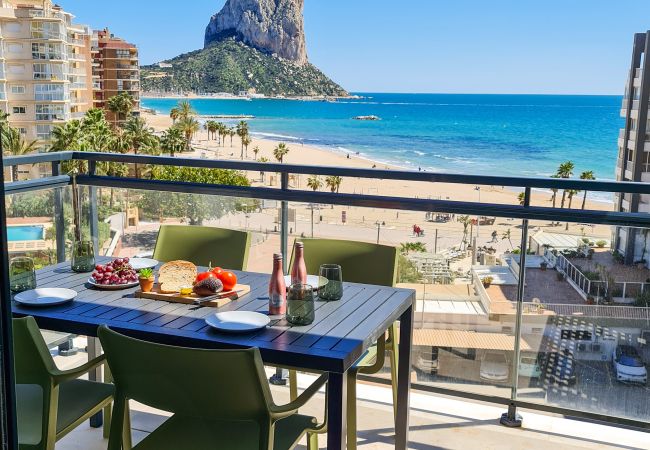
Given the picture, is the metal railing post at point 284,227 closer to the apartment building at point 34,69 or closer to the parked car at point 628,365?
the parked car at point 628,365

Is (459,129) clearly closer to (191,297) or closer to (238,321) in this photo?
(191,297)

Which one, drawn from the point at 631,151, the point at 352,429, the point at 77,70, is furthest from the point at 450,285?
the point at 77,70

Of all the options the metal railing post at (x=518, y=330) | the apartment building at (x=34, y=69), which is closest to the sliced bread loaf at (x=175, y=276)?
the metal railing post at (x=518, y=330)

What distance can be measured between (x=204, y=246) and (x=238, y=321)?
1.14 metres

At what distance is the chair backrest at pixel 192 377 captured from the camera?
5.45ft

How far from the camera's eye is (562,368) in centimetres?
305

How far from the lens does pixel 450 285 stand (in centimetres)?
319

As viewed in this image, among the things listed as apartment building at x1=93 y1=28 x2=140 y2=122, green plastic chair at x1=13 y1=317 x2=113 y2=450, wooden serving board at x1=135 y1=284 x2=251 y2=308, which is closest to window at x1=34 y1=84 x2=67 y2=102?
apartment building at x1=93 y1=28 x2=140 y2=122

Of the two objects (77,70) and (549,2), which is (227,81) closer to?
(77,70)

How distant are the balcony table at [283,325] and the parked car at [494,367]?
2.64ft

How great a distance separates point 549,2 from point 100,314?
214 ft

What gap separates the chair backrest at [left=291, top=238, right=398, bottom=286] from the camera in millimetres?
2924

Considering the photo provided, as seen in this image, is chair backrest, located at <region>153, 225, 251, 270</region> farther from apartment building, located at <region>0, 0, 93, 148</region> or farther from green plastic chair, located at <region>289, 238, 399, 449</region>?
apartment building, located at <region>0, 0, 93, 148</region>

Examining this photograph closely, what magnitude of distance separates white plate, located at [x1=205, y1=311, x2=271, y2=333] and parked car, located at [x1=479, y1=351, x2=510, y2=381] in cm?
147
